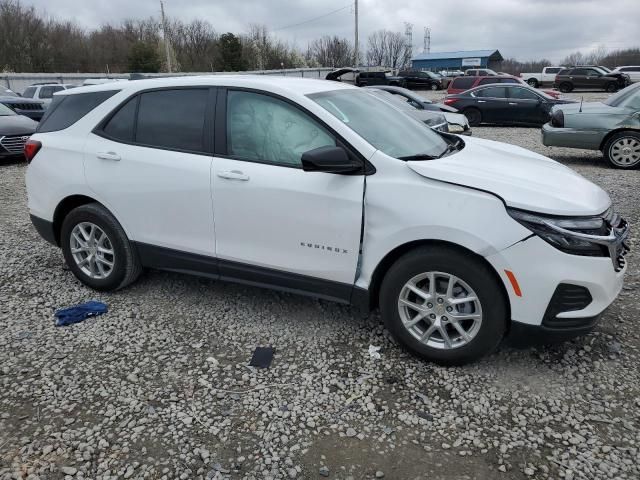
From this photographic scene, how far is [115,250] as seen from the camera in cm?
414

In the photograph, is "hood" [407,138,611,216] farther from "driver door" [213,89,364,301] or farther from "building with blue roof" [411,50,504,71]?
"building with blue roof" [411,50,504,71]

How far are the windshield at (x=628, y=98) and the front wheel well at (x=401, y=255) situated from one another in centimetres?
782

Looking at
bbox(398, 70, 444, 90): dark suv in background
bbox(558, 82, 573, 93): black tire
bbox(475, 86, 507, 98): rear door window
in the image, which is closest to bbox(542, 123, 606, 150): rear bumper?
bbox(475, 86, 507, 98): rear door window

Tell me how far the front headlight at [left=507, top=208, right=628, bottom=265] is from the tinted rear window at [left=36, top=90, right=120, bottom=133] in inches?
131

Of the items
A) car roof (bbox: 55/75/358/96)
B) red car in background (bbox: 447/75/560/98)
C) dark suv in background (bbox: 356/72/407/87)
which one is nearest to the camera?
car roof (bbox: 55/75/358/96)

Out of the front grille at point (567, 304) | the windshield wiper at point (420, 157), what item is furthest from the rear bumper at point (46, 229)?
the front grille at point (567, 304)

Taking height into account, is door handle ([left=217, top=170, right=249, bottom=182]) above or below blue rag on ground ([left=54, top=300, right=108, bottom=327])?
above

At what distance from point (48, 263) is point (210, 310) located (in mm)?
2138

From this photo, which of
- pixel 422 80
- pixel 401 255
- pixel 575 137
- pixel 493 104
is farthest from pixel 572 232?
pixel 422 80

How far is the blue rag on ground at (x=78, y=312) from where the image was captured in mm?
3869

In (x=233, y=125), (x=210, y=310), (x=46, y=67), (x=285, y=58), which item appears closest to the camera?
(x=233, y=125)

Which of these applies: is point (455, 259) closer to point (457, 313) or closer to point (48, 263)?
point (457, 313)

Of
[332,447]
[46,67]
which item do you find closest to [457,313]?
[332,447]

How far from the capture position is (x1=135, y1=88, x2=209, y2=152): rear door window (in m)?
3.72
